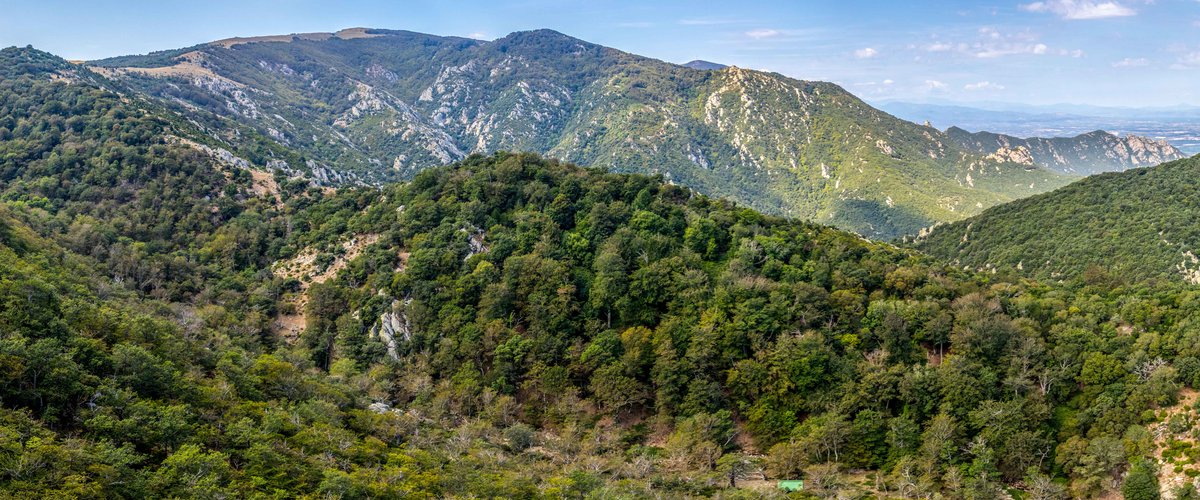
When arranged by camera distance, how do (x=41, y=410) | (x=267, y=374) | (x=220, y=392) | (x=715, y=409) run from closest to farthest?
(x=41, y=410) → (x=220, y=392) → (x=267, y=374) → (x=715, y=409)

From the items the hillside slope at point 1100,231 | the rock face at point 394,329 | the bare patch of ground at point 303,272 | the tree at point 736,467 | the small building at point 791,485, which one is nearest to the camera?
the small building at point 791,485

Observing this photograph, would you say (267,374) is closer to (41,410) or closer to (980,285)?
(41,410)

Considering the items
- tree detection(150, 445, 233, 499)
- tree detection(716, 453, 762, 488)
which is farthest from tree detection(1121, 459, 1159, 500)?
tree detection(150, 445, 233, 499)

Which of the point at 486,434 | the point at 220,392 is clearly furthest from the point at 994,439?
the point at 220,392

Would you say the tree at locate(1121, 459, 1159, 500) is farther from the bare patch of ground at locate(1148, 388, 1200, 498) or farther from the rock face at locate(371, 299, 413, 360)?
the rock face at locate(371, 299, 413, 360)

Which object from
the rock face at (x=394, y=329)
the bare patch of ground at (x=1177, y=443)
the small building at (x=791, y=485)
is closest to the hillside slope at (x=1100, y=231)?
the bare patch of ground at (x=1177, y=443)

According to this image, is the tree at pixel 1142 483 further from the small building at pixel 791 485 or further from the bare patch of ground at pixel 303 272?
the bare patch of ground at pixel 303 272

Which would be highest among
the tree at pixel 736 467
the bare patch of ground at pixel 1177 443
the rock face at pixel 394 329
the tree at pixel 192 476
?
the tree at pixel 192 476
